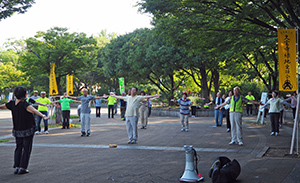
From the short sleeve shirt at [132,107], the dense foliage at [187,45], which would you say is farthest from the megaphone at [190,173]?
the dense foliage at [187,45]

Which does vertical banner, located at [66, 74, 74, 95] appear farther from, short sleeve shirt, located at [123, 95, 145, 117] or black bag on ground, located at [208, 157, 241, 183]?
black bag on ground, located at [208, 157, 241, 183]

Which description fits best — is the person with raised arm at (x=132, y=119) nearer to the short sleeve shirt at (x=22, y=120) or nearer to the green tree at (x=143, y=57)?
the short sleeve shirt at (x=22, y=120)

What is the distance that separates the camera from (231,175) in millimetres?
6102

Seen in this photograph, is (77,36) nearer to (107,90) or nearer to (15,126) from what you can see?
(15,126)

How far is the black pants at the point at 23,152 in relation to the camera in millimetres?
7116

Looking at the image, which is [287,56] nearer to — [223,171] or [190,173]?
[223,171]

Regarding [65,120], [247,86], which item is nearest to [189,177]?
[65,120]

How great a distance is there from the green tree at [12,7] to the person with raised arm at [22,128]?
369 inches

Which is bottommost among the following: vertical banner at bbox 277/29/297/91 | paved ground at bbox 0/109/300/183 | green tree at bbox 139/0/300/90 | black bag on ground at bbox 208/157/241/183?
paved ground at bbox 0/109/300/183

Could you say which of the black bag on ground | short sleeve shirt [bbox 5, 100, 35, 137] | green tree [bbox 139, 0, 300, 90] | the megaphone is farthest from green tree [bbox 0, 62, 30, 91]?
the black bag on ground

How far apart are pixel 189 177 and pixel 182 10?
7889 millimetres

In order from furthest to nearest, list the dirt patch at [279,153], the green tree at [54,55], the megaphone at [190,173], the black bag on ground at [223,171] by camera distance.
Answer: the green tree at [54,55], the dirt patch at [279,153], the megaphone at [190,173], the black bag on ground at [223,171]

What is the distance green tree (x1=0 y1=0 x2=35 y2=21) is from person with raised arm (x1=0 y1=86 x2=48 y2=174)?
9.36 meters

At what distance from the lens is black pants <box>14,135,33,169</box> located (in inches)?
280
